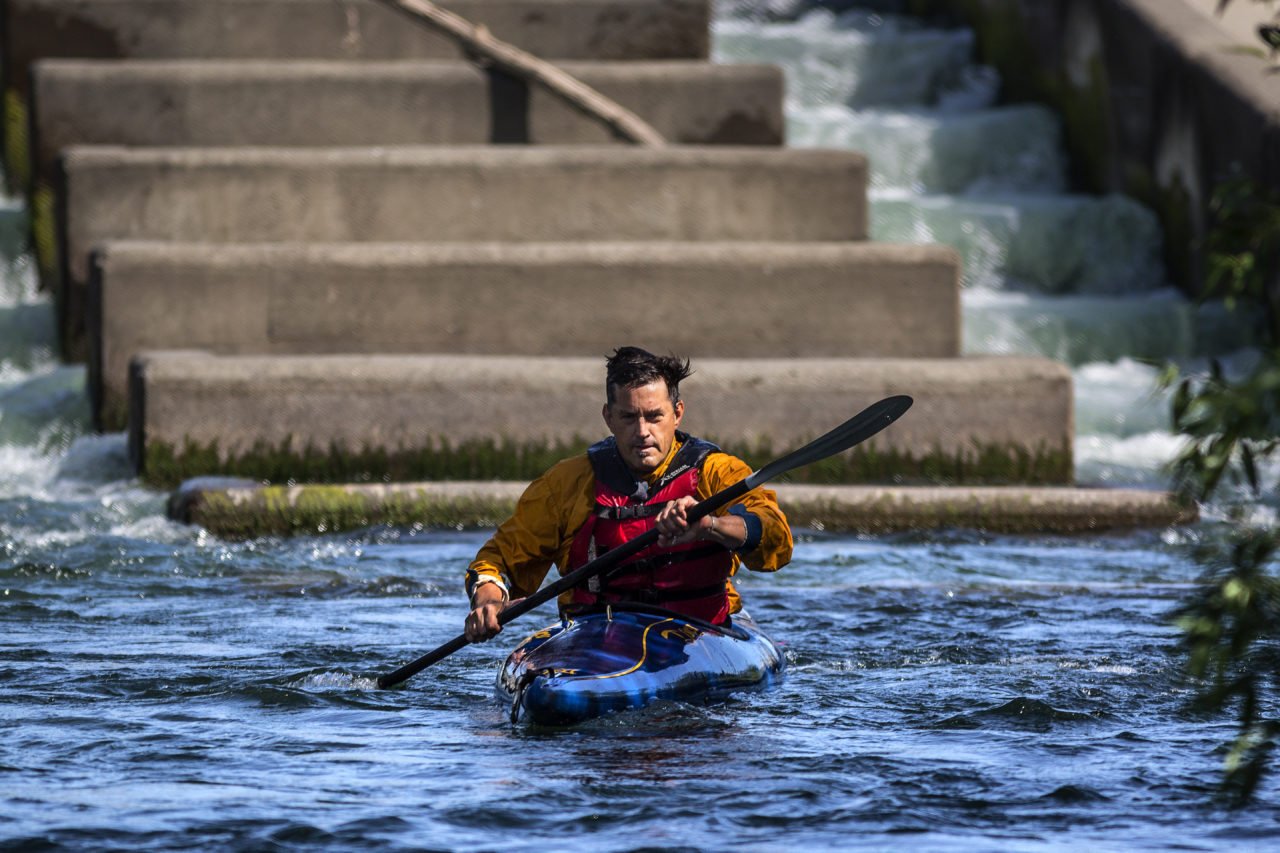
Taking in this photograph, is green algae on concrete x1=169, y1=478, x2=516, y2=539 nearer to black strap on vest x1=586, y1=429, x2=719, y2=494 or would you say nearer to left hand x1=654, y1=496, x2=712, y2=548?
black strap on vest x1=586, y1=429, x2=719, y2=494

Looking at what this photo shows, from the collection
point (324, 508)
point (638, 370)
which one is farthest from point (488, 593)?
point (324, 508)

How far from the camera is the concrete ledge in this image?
8188 millimetres

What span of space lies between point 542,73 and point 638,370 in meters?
7.49

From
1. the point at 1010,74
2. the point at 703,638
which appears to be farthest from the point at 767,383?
the point at 1010,74

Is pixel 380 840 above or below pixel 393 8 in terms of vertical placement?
below

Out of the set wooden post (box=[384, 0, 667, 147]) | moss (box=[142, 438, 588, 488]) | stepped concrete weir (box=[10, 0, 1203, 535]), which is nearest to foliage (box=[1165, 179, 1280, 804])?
stepped concrete weir (box=[10, 0, 1203, 535])

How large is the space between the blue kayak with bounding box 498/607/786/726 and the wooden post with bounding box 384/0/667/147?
7.28m

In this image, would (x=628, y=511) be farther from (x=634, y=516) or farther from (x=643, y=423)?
(x=643, y=423)

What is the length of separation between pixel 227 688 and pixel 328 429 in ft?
12.2

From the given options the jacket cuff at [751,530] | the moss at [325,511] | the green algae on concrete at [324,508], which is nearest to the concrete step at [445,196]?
the green algae on concrete at [324,508]

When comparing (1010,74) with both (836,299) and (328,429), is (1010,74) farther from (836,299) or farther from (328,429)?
(328,429)

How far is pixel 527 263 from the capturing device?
33.6 ft

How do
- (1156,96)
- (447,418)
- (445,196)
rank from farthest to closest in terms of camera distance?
(1156,96)
(445,196)
(447,418)

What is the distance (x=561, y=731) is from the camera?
4750 mm
